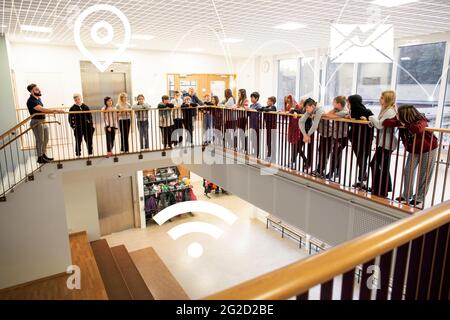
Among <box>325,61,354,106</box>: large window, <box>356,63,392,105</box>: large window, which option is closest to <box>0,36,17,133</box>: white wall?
<box>325,61,354,106</box>: large window

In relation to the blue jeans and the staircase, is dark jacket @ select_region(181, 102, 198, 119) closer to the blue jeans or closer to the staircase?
the blue jeans

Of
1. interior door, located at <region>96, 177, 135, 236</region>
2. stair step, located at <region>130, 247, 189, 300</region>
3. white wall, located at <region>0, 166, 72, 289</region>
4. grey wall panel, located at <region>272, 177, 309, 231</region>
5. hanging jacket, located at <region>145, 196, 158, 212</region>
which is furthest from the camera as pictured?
hanging jacket, located at <region>145, 196, 158, 212</region>

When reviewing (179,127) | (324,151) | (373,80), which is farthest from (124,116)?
(373,80)

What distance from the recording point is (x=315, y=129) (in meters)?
5.36

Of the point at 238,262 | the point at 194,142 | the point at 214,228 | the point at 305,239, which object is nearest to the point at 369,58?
the point at 194,142

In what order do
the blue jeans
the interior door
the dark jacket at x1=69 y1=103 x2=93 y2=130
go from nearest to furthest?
1. the dark jacket at x1=69 y1=103 x2=93 y2=130
2. the blue jeans
3. the interior door

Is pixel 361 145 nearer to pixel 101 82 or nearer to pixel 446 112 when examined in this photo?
pixel 446 112

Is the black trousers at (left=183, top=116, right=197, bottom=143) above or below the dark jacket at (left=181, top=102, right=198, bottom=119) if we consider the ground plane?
below

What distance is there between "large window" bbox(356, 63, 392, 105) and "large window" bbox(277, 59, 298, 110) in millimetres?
2963

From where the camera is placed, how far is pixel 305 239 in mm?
12391

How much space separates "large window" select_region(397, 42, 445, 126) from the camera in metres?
8.69

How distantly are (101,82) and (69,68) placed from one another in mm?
1141

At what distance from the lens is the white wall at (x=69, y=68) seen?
10.7 meters
